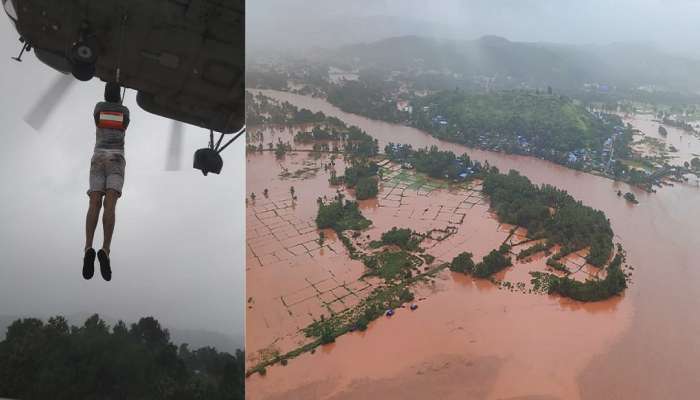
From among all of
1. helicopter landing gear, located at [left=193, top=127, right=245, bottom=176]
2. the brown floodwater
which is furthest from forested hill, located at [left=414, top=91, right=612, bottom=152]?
helicopter landing gear, located at [left=193, top=127, right=245, bottom=176]

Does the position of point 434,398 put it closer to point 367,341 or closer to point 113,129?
point 367,341

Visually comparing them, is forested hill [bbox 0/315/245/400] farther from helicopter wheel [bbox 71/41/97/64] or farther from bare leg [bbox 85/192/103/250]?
helicopter wheel [bbox 71/41/97/64]

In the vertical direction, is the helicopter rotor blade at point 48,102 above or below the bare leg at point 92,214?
above

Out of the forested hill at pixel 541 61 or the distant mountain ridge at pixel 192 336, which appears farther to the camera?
the distant mountain ridge at pixel 192 336

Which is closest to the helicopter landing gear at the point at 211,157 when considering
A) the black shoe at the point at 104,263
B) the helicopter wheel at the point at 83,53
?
the helicopter wheel at the point at 83,53

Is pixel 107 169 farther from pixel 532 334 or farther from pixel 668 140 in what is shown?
pixel 668 140

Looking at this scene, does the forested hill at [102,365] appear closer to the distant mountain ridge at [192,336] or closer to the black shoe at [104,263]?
the distant mountain ridge at [192,336]

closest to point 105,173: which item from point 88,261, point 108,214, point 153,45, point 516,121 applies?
point 108,214
